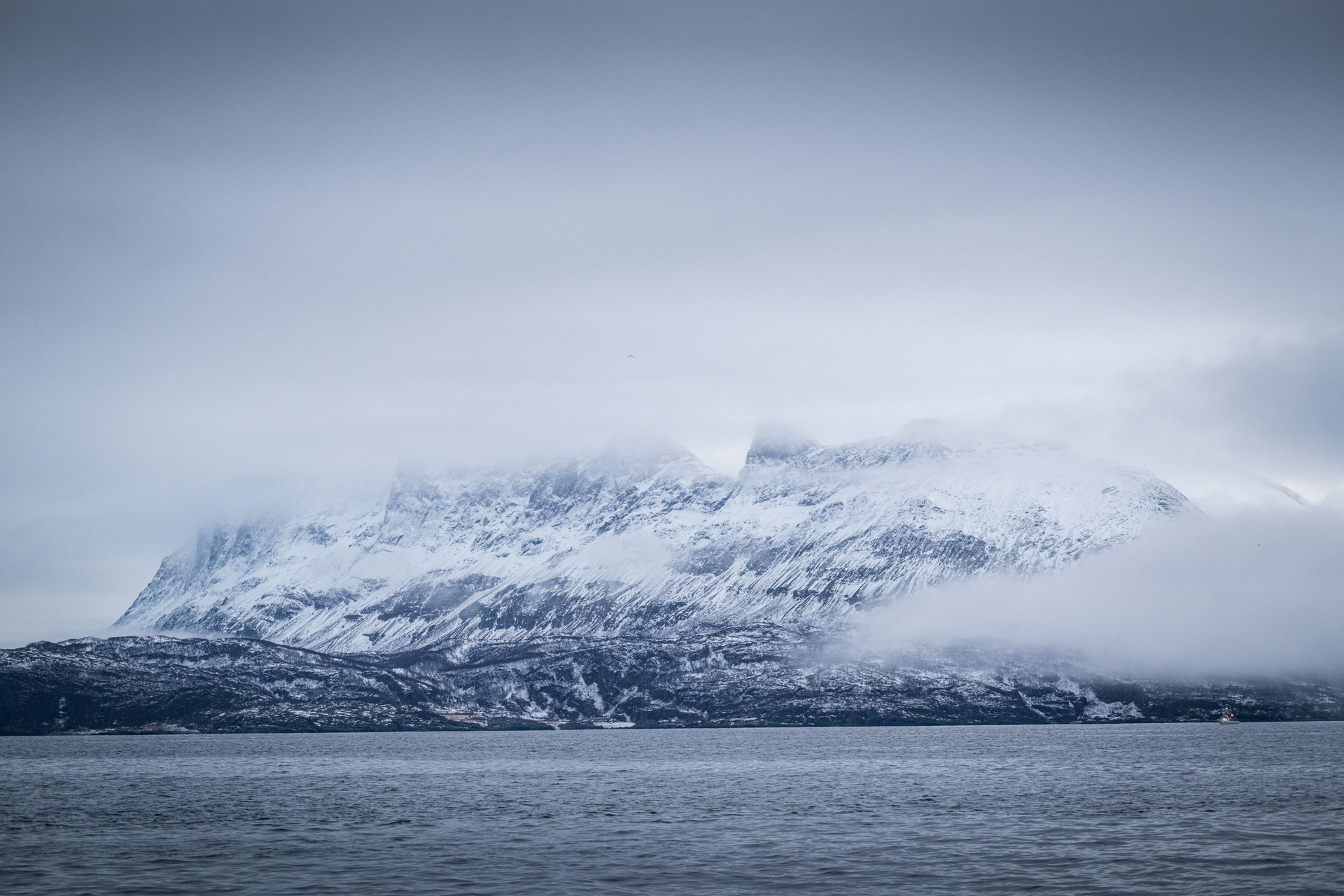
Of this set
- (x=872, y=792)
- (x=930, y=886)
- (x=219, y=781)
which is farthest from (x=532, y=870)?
(x=219, y=781)

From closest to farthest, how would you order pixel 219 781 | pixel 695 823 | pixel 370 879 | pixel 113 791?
pixel 370 879, pixel 695 823, pixel 113 791, pixel 219 781

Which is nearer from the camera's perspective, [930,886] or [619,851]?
[930,886]

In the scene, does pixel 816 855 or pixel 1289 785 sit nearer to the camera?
pixel 816 855

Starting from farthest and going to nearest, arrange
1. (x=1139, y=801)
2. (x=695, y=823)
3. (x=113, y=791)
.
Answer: (x=113, y=791) < (x=1139, y=801) < (x=695, y=823)

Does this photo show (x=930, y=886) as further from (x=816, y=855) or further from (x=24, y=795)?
(x=24, y=795)

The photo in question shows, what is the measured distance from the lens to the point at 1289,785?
142500 millimetres

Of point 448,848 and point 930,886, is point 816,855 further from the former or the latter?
point 448,848

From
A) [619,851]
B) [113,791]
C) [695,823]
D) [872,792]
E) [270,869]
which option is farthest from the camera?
[113,791]

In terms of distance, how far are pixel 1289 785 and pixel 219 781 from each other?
14828 centimetres

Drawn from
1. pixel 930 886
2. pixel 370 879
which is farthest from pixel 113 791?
pixel 930 886

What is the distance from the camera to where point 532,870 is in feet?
264

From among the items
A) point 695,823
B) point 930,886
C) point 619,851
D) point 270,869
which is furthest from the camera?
point 695,823

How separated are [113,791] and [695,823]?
93.2 m

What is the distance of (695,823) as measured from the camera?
4262 inches
